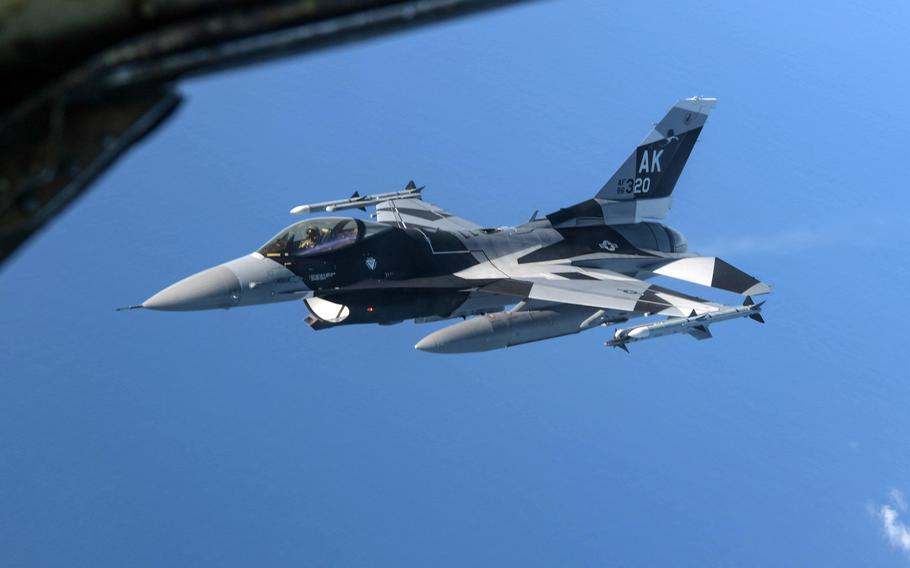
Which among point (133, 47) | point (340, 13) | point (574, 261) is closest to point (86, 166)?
point (133, 47)

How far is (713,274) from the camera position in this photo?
23172mm

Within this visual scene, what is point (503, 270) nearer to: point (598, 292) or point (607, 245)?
point (598, 292)

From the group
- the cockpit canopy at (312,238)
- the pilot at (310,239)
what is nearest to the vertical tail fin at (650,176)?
the cockpit canopy at (312,238)

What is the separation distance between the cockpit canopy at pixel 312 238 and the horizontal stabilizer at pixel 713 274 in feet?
24.6

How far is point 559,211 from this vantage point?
23828 mm

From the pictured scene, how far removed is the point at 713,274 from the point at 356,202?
25.0 feet

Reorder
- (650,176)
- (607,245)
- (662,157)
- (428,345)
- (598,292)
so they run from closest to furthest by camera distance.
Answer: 1. (428,345)
2. (598,292)
3. (607,245)
4. (650,176)
5. (662,157)

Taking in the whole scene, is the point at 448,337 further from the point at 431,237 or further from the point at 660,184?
the point at 660,184

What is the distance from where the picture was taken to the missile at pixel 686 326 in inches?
807

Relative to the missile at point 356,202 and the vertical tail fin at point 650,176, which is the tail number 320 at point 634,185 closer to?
the vertical tail fin at point 650,176

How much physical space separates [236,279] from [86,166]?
16.0 meters

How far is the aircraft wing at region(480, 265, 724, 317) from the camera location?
20.7 meters

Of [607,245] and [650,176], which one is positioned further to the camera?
[650,176]

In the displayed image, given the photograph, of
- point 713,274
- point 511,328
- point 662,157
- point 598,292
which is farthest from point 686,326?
point 662,157
